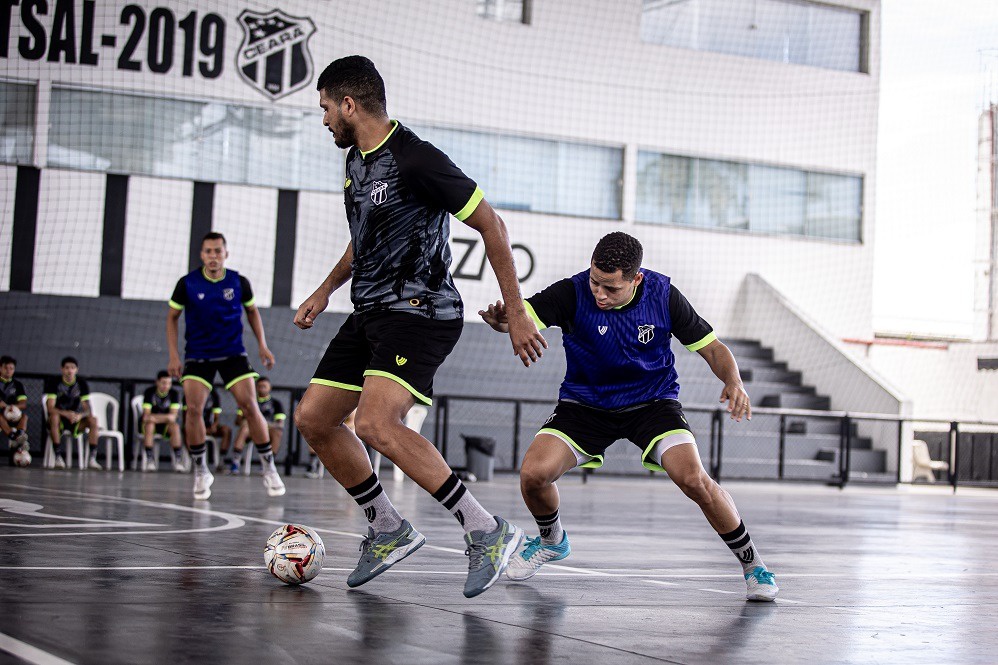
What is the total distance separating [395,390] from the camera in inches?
181

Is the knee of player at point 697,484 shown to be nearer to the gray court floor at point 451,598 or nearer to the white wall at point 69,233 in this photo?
the gray court floor at point 451,598

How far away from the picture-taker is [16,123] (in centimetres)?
1923

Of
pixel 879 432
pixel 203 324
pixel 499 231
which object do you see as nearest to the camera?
pixel 499 231

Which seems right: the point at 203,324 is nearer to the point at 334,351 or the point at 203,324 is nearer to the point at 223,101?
the point at 334,351

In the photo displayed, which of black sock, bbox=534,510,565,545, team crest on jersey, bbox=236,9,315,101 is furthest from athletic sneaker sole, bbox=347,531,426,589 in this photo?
team crest on jersey, bbox=236,9,315,101

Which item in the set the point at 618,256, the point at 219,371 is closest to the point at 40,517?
the point at 219,371

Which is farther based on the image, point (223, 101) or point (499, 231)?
point (223, 101)

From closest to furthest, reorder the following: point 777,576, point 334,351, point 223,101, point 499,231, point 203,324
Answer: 1. point 499,231
2. point 334,351
3. point 777,576
4. point 203,324
5. point 223,101

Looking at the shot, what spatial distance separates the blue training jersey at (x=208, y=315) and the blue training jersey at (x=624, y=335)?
489cm

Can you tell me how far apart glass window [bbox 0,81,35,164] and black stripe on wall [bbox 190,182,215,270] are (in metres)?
2.62

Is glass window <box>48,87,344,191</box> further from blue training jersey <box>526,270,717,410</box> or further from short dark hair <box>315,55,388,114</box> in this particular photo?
short dark hair <box>315,55,388,114</box>

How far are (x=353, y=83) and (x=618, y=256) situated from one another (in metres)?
1.33

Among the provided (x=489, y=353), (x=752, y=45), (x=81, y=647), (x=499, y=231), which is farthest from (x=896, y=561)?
(x=752, y=45)

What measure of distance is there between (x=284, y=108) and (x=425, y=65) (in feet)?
8.86
